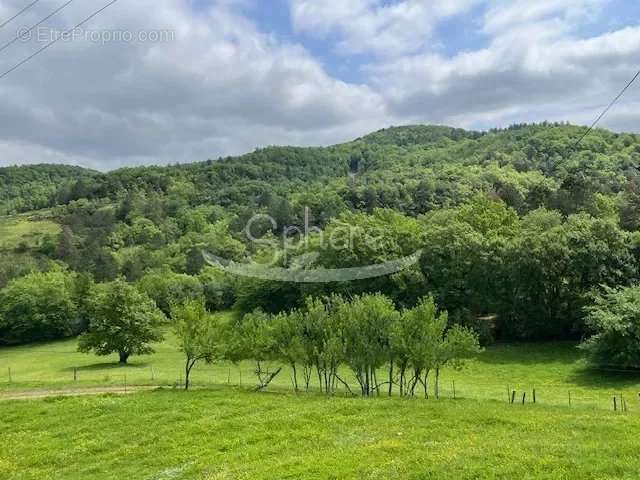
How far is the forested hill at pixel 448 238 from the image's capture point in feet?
196

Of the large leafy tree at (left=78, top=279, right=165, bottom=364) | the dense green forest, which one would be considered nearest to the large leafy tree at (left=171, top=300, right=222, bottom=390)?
the dense green forest

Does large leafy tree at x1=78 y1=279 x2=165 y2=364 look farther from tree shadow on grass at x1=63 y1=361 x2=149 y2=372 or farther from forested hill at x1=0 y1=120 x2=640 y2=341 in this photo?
forested hill at x1=0 y1=120 x2=640 y2=341

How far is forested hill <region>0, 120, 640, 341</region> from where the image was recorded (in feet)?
196

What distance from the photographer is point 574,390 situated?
41.3 m

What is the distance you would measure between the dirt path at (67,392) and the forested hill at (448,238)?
117ft

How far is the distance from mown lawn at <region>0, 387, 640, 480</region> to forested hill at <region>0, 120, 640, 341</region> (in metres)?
35.0

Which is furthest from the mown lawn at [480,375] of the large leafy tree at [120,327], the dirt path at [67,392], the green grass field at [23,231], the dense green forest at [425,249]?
the green grass field at [23,231]

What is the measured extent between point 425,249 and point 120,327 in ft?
116

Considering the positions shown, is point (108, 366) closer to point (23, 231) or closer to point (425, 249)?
point (425, 249)

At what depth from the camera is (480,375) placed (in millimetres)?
49250

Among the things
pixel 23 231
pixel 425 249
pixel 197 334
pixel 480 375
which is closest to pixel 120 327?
pixel 197 334

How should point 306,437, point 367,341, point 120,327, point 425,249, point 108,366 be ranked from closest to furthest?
point 306,437 < point 367,341 < point 108,366 < point 120,327 < point 425,249

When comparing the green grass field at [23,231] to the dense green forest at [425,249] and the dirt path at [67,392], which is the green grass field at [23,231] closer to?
the dense green forest at [425,249]

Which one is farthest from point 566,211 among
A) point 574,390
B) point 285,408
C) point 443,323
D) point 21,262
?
point 21,262
